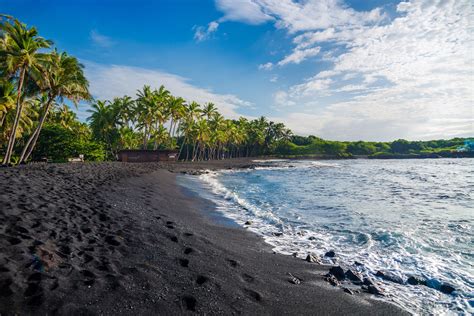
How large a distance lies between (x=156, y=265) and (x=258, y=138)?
303ft

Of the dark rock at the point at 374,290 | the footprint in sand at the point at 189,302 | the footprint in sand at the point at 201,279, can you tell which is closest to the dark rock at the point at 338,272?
the dark rock at the point at 374,290

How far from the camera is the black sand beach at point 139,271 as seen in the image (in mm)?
3340

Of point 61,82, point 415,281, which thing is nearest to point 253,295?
point 415,281

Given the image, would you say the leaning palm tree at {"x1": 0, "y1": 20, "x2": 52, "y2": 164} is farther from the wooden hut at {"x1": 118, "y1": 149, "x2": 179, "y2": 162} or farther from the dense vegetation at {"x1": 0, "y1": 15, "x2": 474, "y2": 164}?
the wooden hut at {"x1": 118, "y1": 149, "x2": 179, "y2": 162}

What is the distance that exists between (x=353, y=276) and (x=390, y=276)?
90 cm

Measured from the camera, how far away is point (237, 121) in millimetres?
97000

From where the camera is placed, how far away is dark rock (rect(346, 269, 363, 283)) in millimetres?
5082

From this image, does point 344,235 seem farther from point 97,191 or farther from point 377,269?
point 97,191

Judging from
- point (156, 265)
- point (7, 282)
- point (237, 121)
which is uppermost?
point (237, 121)

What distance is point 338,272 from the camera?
5258 millimetres

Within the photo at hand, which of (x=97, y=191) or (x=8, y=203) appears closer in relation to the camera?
(x=8, y=203)

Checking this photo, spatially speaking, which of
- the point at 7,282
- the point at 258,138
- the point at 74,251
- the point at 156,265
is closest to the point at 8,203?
the point at 74,251

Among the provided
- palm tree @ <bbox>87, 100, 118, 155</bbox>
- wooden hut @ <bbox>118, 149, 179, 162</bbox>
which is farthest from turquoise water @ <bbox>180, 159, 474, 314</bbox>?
palm tree @ <bbox>87, 100, 118, 155</bbox>

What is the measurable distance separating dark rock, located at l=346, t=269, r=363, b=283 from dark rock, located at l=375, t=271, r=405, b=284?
1.69 ft
